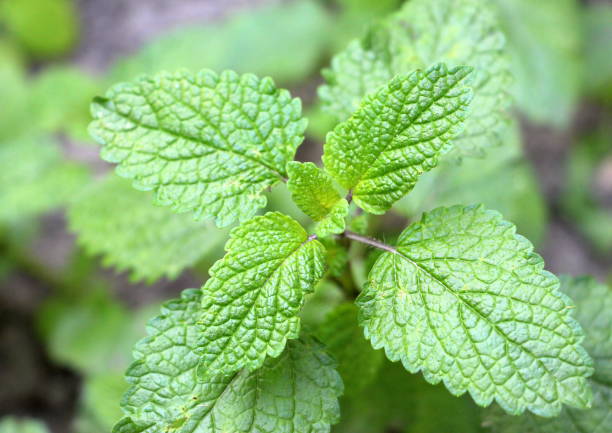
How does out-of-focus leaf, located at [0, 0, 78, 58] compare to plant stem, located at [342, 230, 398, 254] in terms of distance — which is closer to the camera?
plant stem, located at [342, 230, 398, 254]

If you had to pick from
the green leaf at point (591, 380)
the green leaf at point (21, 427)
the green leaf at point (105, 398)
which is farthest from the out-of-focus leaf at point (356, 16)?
the green leaf at point (21, 427)

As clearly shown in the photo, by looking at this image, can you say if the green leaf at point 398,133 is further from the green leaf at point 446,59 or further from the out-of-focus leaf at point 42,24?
the out-of-focus leaf at point 42,24

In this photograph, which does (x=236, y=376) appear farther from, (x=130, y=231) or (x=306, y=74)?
(x=306, y=74)

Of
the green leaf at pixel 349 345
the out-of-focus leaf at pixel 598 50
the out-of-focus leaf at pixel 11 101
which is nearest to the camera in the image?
the green leaf at pixel 349 345

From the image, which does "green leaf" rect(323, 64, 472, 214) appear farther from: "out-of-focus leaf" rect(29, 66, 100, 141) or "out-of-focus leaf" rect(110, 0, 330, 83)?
"out-of-focus leaf" rect(110, 0, 330, 83)

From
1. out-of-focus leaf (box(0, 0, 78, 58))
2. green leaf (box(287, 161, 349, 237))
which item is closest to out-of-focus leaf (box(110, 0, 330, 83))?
A: out-of-focus leaf (box(0, 0, 78, 58))

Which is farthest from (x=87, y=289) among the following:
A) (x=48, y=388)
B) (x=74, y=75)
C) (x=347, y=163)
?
(x=347, y=163)
